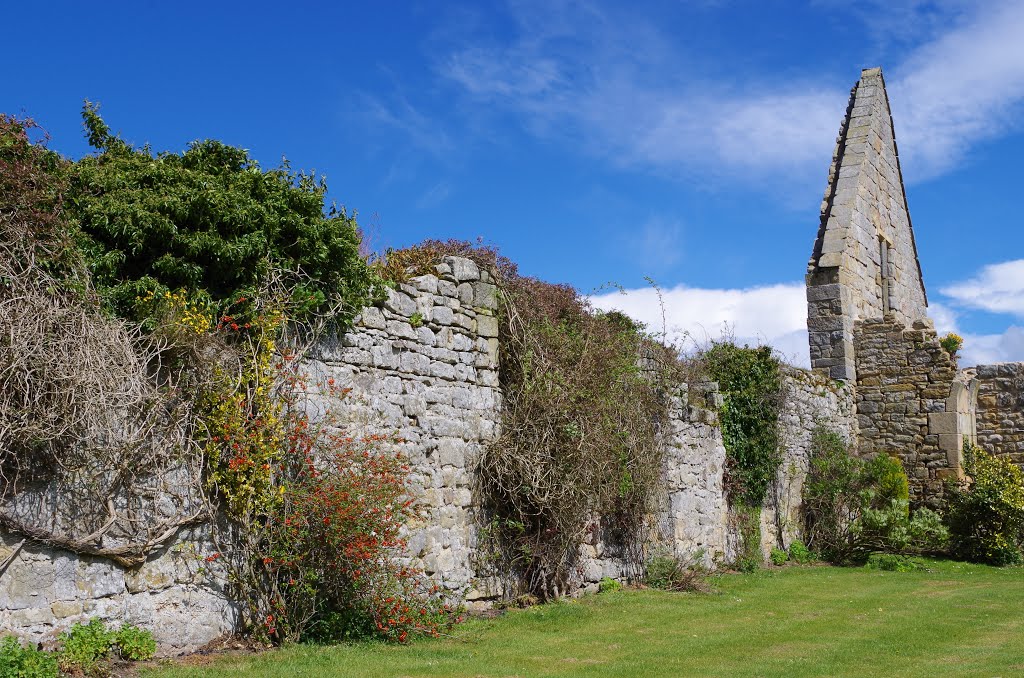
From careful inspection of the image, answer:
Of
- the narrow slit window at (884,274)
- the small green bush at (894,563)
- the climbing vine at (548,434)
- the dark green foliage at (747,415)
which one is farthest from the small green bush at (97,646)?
the narrow slit window at (884,274)

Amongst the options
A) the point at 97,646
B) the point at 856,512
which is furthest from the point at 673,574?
the point at 97,646

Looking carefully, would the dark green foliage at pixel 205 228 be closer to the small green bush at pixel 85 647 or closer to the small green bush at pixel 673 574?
the small green bush at pixel 85 647

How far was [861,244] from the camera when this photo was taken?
19.4 metres

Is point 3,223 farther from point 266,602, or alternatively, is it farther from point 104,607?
point 266,602

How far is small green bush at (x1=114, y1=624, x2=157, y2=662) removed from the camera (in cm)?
655

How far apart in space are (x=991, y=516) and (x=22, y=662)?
15804 millimetres

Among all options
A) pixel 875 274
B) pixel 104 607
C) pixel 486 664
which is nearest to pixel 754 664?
pixel 486 664

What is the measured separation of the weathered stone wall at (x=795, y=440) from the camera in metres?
15.7

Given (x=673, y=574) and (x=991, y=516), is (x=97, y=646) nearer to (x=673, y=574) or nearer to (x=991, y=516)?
(x=673, y=574)

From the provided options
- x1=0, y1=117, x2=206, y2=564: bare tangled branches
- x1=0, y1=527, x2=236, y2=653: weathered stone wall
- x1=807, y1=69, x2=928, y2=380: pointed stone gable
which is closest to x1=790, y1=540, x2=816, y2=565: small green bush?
x1=807, y1=69, x2=928, y2=380: pointed stone gable

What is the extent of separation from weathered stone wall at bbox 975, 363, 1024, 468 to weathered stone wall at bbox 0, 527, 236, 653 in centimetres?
1574

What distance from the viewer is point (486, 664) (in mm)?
7523

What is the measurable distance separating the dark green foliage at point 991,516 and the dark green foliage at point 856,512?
39 cm

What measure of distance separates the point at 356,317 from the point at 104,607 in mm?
3307
